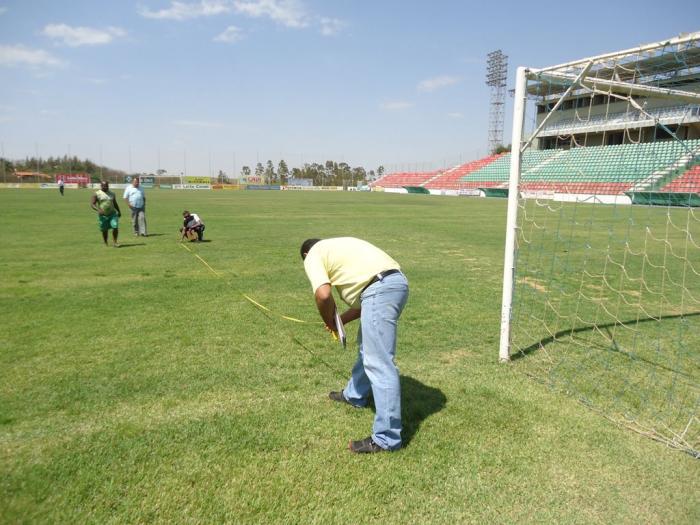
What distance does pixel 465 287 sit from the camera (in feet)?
27.9

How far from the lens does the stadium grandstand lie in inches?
191

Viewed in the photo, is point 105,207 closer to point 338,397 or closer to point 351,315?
point 338,397

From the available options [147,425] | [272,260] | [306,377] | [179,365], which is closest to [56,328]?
[179,365]

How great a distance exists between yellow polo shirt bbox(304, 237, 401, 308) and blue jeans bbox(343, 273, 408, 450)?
88 millimetres

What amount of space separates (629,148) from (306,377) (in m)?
7.18

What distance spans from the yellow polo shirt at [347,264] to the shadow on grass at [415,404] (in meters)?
1.16

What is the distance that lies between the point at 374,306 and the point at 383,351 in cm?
33

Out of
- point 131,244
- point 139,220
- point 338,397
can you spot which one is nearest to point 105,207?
point 131,244

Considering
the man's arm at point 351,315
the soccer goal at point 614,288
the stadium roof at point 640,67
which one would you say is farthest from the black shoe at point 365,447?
the stadium roof at point 640,67

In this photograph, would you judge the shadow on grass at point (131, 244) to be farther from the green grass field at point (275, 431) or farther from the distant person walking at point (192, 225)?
the green grass field at point (275, 431)

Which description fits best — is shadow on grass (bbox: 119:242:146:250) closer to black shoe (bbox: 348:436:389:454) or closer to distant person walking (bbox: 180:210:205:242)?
distant person walking (bbox: 180:210:205:242)

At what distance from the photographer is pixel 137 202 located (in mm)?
13781

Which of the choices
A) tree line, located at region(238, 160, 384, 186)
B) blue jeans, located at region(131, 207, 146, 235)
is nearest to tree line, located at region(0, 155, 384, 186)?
tree line, located at region(238, 160, 384, 186)

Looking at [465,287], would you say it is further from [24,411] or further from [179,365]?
[24,411]
